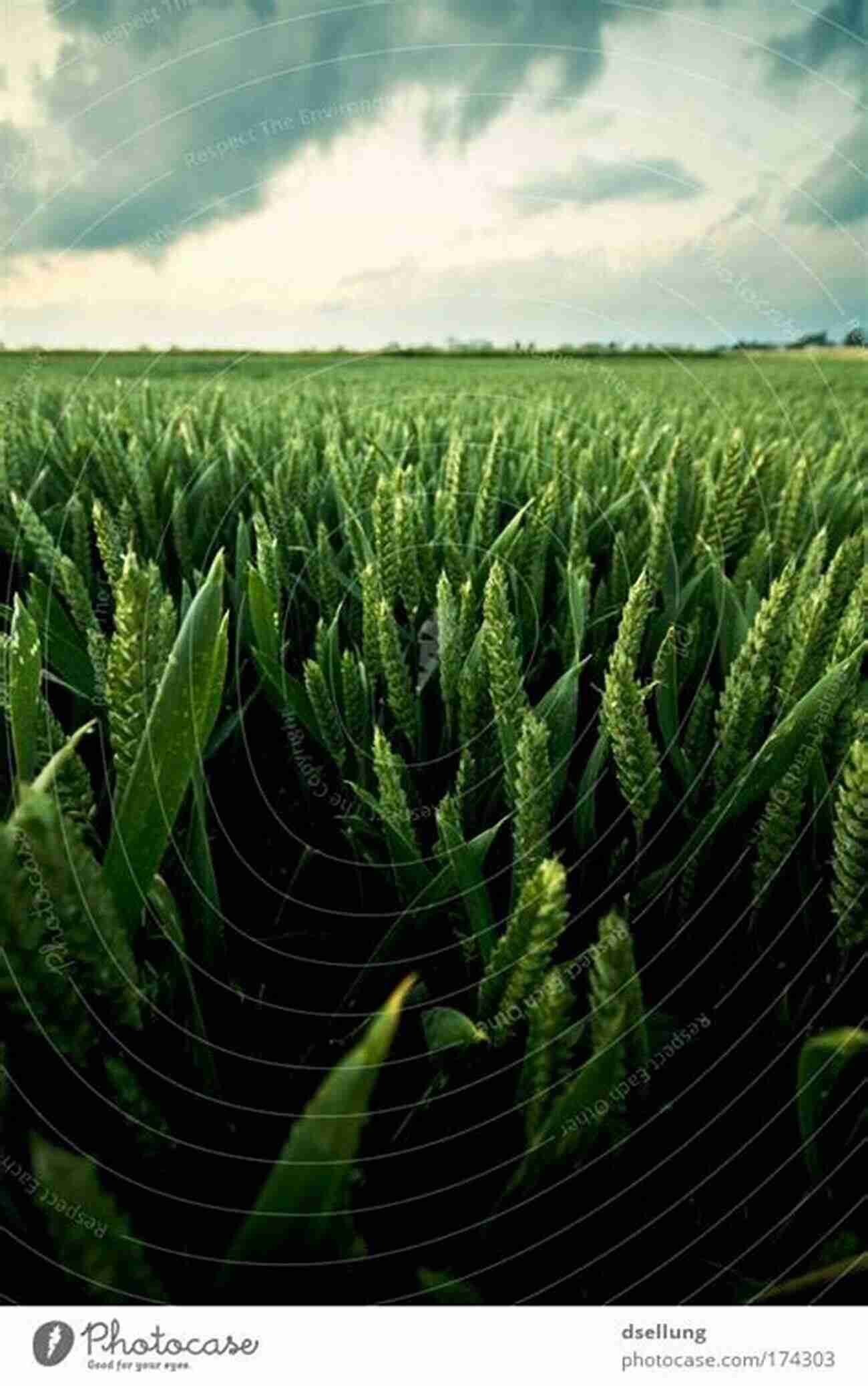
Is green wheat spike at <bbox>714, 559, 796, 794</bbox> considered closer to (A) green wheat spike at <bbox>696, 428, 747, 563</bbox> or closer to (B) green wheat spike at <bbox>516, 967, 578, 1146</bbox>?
(B) green wheat spike at <bbox>516, 967, 578, 1146</bbox>

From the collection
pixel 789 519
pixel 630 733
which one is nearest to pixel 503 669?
pixel 630 733

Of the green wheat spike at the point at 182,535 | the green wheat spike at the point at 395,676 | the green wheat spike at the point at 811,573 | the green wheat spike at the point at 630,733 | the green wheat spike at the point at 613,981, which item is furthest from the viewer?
the green wheat spike at the point at 182,535

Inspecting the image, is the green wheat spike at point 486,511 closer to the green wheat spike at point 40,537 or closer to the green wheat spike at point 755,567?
the green wheat spike at point 755,567

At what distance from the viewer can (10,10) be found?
70 cm

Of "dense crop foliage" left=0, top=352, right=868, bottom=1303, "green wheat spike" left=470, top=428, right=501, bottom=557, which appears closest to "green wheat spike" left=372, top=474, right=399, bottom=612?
"dense crop foliage" left=0, top=352, right=868, bottom=1303

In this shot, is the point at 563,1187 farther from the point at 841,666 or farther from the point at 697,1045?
the point at 841,666

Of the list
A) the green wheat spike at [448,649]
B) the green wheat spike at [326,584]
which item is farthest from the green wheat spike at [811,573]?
the green wheat spike at [326,584]

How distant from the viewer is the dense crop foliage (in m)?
0.37

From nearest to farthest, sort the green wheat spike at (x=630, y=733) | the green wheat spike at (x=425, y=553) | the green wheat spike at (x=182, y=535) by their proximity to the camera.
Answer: the green wheat spike at (x=630, y=733)
the green wheat spike at (x=425, y=553)
the green wheat spike at (x=182, y=535)

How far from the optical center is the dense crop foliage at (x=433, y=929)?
371 millimetres

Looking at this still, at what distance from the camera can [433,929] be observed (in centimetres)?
54

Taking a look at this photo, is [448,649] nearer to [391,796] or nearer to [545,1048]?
[391,796]
